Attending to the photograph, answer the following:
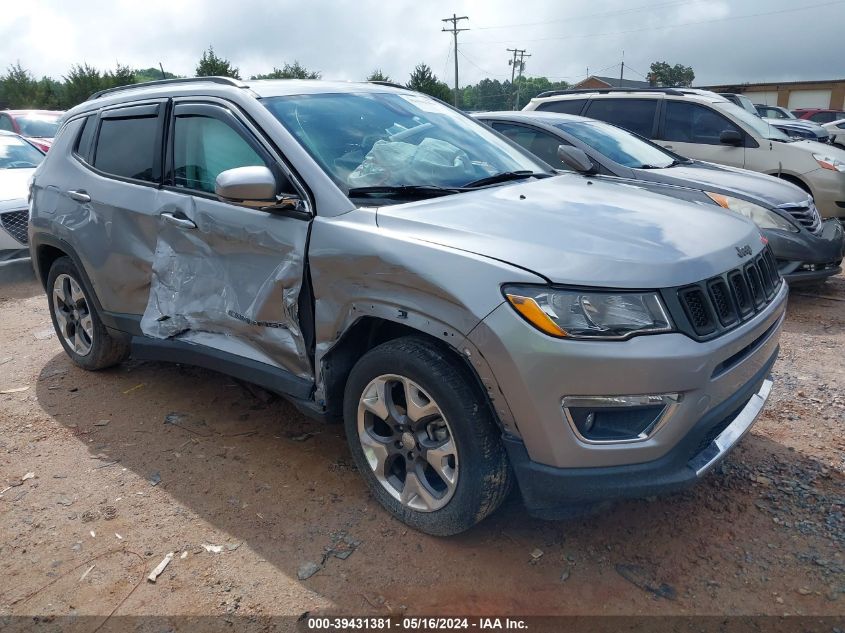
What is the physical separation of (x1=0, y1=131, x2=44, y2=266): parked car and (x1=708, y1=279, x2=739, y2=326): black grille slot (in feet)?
22.8

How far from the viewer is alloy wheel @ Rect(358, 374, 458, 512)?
8.76 feet

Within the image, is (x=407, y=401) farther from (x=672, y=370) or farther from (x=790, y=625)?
(x=790, y=625)

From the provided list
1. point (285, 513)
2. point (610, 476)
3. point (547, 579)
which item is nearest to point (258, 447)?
point (285, 513)

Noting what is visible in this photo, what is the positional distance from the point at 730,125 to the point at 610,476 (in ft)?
22.6

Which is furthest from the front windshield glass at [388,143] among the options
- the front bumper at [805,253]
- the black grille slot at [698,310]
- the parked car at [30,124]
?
the parked car at [30,124]

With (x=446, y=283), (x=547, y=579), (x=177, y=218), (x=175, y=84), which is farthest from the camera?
(x=175, y=84)

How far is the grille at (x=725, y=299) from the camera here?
2385 mm

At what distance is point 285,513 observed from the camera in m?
3.08

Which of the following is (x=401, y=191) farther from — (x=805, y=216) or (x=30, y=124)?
(x=30, y=124)

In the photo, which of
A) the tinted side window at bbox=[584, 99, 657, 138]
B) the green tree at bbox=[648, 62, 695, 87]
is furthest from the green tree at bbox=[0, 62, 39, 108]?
the green tree at bbox=[648, 62, 695, 87]

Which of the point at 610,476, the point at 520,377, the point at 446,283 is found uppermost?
the point at 446,283

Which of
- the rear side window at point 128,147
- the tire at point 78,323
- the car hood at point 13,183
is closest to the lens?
the rear side window at point 128,147

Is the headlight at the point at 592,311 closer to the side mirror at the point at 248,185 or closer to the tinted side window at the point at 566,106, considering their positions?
the side mirror at the point at 248,185

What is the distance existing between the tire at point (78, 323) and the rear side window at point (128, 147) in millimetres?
801
